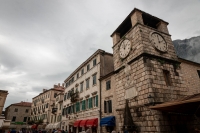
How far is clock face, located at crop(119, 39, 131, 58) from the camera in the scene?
12052 mm

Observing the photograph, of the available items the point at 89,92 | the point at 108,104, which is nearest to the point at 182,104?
the point at 108,104

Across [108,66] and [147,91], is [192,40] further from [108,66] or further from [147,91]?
[147,91]

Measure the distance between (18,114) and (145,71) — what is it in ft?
180

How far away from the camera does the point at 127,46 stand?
482 inches

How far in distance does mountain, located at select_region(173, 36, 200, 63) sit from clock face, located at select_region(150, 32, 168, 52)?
3606cm

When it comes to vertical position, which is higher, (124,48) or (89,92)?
(124,48)

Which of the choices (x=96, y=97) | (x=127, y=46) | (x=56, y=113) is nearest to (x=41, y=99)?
(x=56, y=113)

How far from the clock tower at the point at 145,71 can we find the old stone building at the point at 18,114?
47688 mm

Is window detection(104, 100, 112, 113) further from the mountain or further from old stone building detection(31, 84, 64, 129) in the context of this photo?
the mountain

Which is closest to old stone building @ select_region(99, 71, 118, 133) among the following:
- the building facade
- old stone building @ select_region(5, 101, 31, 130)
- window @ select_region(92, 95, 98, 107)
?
the building facade

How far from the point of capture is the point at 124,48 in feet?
41.7

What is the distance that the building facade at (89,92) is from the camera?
17328 millimetres

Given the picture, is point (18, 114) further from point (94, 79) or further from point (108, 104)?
point (108, 104)

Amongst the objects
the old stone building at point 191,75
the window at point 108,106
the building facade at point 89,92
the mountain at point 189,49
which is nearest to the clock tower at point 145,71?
the old stone building at point 191,75
